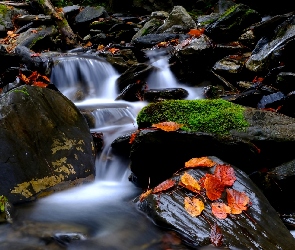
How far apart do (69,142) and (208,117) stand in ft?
6.10

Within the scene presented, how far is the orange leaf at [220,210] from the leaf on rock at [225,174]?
24 cm

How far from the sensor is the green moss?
402cm

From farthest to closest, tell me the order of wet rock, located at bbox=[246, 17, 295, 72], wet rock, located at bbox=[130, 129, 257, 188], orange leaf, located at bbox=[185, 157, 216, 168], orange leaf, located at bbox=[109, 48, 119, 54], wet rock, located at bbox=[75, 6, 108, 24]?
1. wet rock, located at bbox=[75, 6, 108, 24]
2. orange leaf, located at bbox=[109, 48, 119, 54]
3. wet rock, located at bbox=[246, 17, 295, 72]
4. wet rock, located at bbox=[130, 129, 257, 188]
5. orange leaf, located at bbox=[185, 157, 216, 168]

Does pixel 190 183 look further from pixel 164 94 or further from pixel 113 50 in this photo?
pixel 113 50

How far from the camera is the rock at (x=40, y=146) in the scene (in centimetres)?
364

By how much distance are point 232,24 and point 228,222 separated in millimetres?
8517

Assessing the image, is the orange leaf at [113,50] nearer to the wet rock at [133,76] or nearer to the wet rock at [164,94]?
the wet rock at [133,76]

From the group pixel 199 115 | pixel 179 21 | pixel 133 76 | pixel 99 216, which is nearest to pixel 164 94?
pixel 133 76

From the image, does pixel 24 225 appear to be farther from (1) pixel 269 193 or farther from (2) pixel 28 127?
(1) pixel 269 193

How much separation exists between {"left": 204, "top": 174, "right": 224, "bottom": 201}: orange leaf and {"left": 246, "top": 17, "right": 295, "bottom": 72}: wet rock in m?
4.88

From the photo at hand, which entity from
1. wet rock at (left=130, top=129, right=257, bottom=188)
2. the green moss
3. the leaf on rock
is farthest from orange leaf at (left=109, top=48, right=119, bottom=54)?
the leaf on rock

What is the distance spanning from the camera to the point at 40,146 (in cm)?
397

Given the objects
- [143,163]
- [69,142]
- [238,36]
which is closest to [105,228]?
[143,163]

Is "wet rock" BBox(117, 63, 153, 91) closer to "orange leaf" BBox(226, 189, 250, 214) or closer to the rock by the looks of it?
the rock
